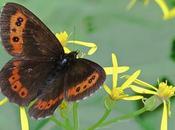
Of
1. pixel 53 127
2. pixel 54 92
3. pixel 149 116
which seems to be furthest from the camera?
pixel 149 116

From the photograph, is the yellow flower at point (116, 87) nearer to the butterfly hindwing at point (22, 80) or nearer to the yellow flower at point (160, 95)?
the yellow flower at point (160, 95)

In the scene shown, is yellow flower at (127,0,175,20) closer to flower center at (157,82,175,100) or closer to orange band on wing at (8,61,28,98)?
flower center at (157,82,175,100)

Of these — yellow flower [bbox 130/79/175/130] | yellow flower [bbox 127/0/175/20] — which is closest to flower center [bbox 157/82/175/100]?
yellow flower [bbox 130/79/175/130]

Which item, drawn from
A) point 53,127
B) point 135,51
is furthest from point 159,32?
point 53,127

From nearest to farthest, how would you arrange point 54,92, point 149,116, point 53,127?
1. point 54,92
2. point 53,127
3. point 149,116

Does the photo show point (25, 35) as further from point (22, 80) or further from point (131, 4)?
point (131, 4)

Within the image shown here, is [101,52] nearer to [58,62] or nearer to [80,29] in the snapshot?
[80,29]

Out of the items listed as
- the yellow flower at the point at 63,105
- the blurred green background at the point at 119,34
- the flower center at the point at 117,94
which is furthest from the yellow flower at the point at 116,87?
the blurred green background at the point at 119,34

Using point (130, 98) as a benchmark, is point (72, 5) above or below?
above
